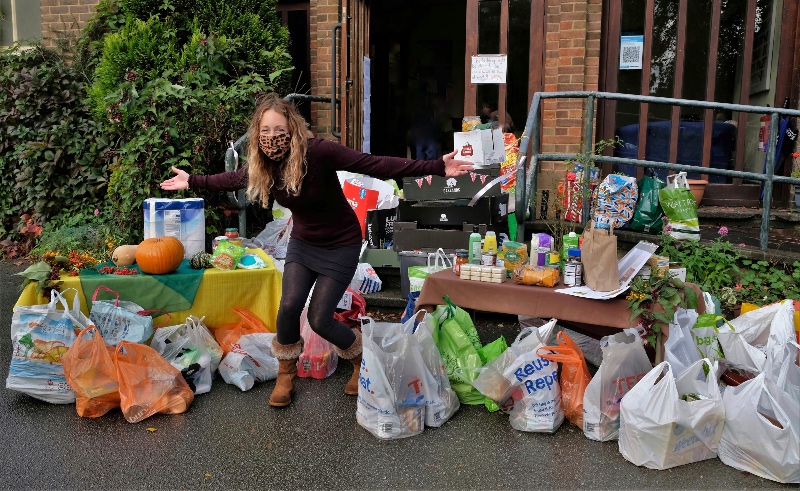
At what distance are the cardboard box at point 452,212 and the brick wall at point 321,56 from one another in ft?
8.31

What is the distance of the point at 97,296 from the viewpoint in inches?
163

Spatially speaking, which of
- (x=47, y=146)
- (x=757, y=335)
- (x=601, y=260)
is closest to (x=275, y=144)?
(x=601, y=260)

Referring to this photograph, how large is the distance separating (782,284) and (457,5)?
298 inches

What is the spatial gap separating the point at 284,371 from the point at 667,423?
201 cm

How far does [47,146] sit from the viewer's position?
291 inches

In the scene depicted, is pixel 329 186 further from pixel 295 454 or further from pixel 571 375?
pixel 571 375

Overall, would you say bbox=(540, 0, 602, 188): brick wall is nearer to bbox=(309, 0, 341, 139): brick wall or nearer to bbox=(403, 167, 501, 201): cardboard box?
bbox=(403, 167, 501, 201): cardboard box

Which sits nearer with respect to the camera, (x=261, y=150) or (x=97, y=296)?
(x=261, y=150)

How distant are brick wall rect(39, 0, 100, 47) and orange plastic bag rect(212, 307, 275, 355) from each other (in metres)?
5.42

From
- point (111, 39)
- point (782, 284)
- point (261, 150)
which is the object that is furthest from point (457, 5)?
point (261, 150)

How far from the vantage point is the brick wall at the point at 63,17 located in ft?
26.8

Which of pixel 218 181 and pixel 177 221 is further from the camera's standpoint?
pixel 177 221

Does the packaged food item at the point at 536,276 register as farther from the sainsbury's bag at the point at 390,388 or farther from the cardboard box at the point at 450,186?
the cardboard box at the point at 450,186

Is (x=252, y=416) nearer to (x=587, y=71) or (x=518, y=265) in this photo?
(x=518, y=265)
